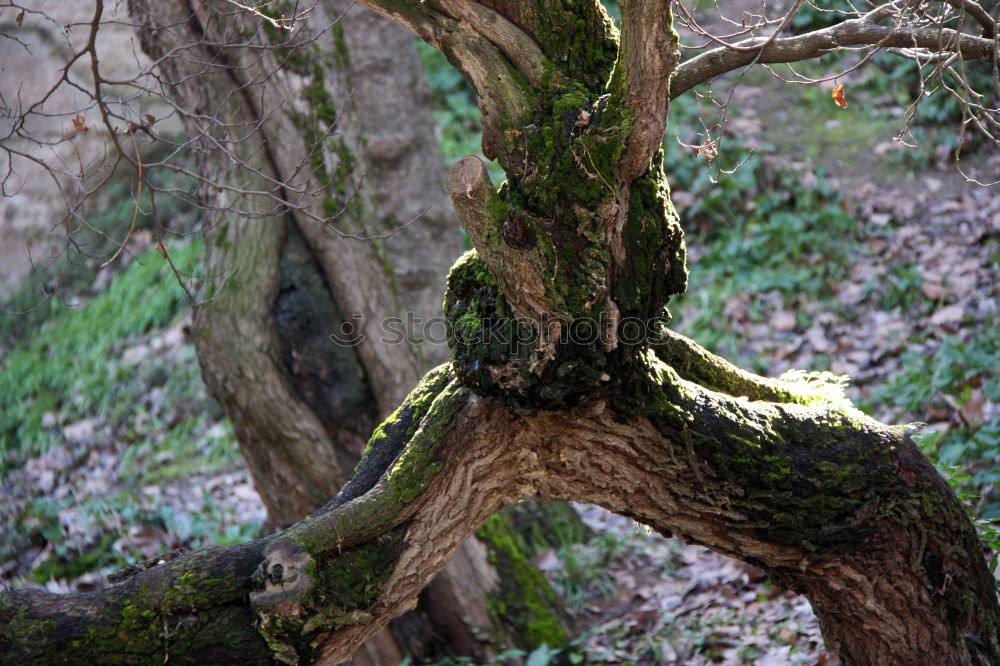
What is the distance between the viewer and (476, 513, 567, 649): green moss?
4.66 metres

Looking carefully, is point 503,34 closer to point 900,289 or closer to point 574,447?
point 574,447

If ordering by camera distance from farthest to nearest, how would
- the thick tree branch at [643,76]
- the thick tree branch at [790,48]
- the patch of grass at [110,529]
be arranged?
the patch of grass at [110,529]
the thick tree branch at [790,48]
the thick tree branch at [643,76]

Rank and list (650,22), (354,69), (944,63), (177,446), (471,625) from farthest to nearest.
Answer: (177,446) → (354,69) → (471,625) → (944,63) → (650,22)

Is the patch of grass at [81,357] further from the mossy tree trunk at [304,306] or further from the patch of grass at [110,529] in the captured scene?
the mossy tree trunk at [304,306]

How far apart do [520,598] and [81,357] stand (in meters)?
6.11

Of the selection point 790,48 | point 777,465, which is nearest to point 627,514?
point 777,465

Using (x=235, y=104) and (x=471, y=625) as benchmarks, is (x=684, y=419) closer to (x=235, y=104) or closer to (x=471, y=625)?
(x=471, y=625)

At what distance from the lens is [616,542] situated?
5516 millimetres

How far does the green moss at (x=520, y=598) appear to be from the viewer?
4.66 m

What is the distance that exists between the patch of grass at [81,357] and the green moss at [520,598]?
4519mm

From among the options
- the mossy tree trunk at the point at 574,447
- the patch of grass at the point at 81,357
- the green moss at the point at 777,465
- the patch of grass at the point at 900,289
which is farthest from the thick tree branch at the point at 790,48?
the patch of grass at the point at 81,357

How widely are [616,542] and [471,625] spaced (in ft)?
4.30

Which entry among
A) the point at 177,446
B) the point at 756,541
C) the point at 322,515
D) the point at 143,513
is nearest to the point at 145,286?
the point at 177,446

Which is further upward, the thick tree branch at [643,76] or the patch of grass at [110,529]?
the thick tree branch at [643,76]
